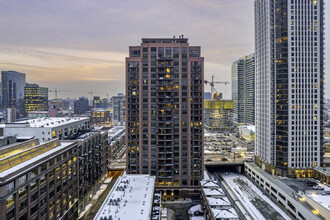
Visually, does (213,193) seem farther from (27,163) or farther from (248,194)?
(27,163)

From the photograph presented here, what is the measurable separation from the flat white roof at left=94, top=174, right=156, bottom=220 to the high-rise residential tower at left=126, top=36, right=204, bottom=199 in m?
17.5

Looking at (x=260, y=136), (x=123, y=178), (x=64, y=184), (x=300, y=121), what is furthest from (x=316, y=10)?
(x=64, y=184)

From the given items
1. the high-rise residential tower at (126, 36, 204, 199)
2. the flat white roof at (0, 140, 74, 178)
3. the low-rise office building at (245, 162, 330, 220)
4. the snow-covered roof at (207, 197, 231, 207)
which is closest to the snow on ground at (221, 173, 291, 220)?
the low-rise office building at (245, 162, 330, 220)

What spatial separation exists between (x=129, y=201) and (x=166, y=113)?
46.0m

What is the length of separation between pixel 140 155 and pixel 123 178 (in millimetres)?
18541

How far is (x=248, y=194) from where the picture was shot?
8994 cm

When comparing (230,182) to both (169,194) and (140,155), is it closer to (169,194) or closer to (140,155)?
(169,194)

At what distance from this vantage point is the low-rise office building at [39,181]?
4841cm

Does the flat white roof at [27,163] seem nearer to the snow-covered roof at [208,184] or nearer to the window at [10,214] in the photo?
the window at [10,214]

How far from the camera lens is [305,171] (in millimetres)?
100688

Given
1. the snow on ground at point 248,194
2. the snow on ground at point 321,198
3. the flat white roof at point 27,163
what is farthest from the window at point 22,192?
the snow on ground at point 321,198

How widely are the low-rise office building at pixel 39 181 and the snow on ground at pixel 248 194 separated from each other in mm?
64407

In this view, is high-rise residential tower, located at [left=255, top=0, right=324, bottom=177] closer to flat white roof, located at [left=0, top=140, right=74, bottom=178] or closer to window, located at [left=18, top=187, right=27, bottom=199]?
flat white roof, located at [left=0, top=140, right=74, bottom=178]

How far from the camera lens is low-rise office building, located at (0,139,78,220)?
4841 cm
